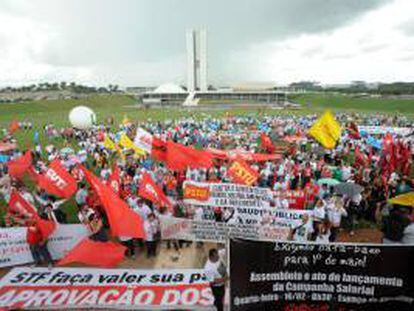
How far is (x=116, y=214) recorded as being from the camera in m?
8.04

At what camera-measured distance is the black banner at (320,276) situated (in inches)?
196

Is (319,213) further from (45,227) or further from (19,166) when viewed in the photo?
(19,166)

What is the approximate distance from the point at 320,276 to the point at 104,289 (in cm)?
463

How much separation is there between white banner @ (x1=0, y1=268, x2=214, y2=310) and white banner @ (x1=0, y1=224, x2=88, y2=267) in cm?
52

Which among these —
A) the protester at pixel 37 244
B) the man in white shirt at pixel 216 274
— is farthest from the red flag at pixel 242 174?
the protester at pixel 37 244

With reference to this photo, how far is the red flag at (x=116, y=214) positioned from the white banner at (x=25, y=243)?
78.0 inches

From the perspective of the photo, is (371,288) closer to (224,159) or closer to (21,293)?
(21,293)

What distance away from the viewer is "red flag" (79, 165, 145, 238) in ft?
26.1

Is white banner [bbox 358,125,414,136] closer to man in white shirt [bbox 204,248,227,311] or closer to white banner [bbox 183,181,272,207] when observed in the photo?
white banner [bbox 183,181,272,207]

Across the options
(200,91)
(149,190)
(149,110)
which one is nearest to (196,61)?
(200,91)

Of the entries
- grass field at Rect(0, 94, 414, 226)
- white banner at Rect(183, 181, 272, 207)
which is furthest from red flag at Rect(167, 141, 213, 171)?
grass field at Rect(0, 94, 414, 226)

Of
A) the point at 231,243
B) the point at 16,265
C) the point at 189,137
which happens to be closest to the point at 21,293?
the point at 16,265

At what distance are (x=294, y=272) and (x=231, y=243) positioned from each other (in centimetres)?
87

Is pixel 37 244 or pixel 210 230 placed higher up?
pixel 37 244
